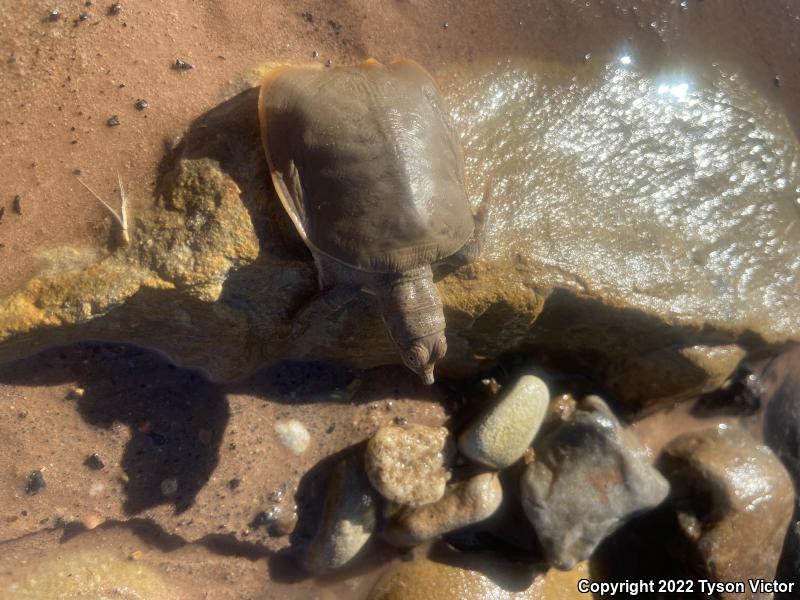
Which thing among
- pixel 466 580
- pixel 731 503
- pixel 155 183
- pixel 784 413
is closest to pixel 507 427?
pixel 466 580

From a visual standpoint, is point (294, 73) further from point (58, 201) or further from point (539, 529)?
point (539, 529)

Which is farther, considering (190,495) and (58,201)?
(190,495)

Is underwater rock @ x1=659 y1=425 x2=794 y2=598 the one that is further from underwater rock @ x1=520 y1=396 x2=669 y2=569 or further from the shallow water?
the shallow water

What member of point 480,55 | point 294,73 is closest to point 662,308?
point 480,55

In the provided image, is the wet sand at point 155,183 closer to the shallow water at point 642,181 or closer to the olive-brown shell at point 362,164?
the shallow water at point 642,181

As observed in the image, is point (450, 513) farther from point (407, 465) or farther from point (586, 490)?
point (586, 490)
